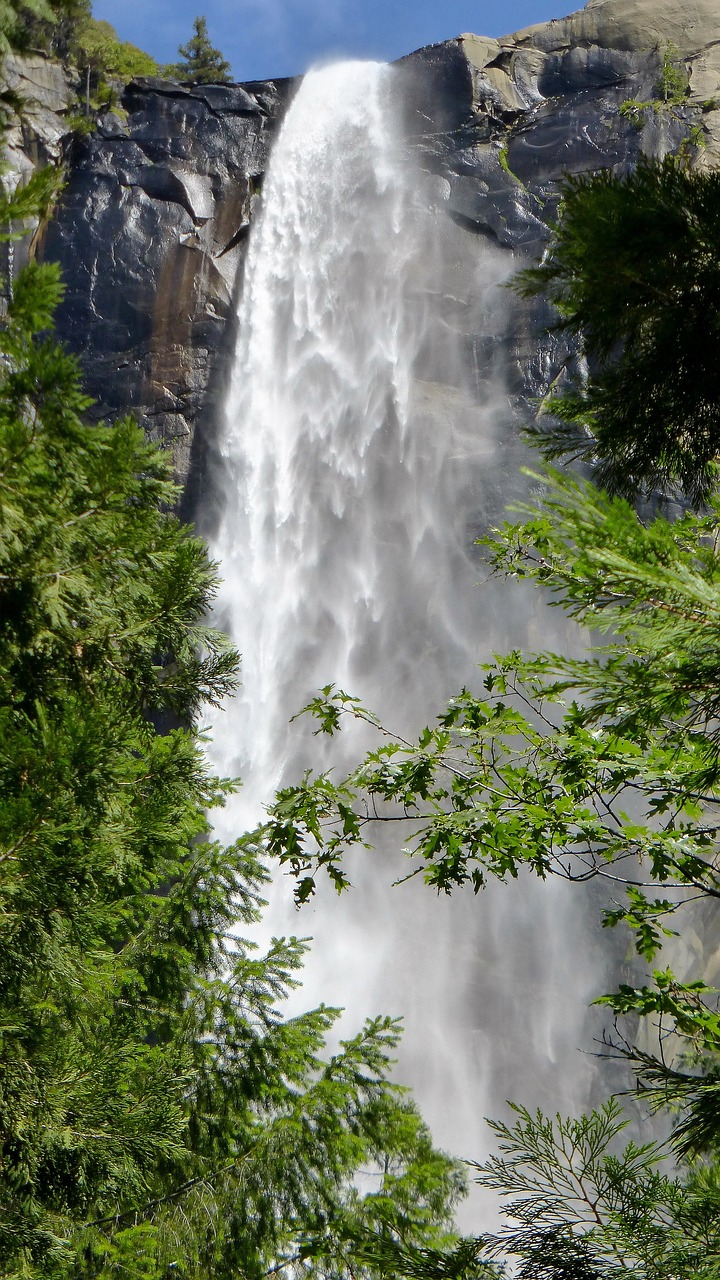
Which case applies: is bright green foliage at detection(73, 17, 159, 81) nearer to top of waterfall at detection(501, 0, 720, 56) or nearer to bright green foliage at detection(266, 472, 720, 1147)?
top of waterfall at detection(501, 0, 720, 56)

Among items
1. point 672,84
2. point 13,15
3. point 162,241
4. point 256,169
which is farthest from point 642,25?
point 13,15

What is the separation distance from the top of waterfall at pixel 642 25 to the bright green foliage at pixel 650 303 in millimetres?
22121

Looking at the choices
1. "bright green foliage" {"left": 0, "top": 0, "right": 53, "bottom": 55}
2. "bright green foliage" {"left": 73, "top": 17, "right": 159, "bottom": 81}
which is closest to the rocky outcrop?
"bright green foliage" {"left": 73, "top": 17, "right": 159, "bottom": 81}

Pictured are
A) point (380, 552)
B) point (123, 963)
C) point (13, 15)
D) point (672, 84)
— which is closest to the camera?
point (13, 15)

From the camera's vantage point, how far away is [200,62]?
28.3 m

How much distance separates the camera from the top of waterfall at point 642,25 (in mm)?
21141

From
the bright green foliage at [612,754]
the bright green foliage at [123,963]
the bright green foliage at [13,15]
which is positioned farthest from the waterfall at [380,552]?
the bright green foliage at [13,15]

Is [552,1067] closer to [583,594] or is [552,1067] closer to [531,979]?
[531,979]

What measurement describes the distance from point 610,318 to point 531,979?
1481 centimetres

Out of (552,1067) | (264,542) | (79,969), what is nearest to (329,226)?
(264,542)

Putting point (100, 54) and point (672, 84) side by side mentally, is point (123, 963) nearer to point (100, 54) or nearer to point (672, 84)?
point (672, 84)

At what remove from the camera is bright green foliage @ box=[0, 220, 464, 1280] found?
303 cm

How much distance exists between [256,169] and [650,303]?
2213 cm

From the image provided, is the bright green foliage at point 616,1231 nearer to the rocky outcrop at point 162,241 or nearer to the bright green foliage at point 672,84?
the rocky outcrop at point 162,241
